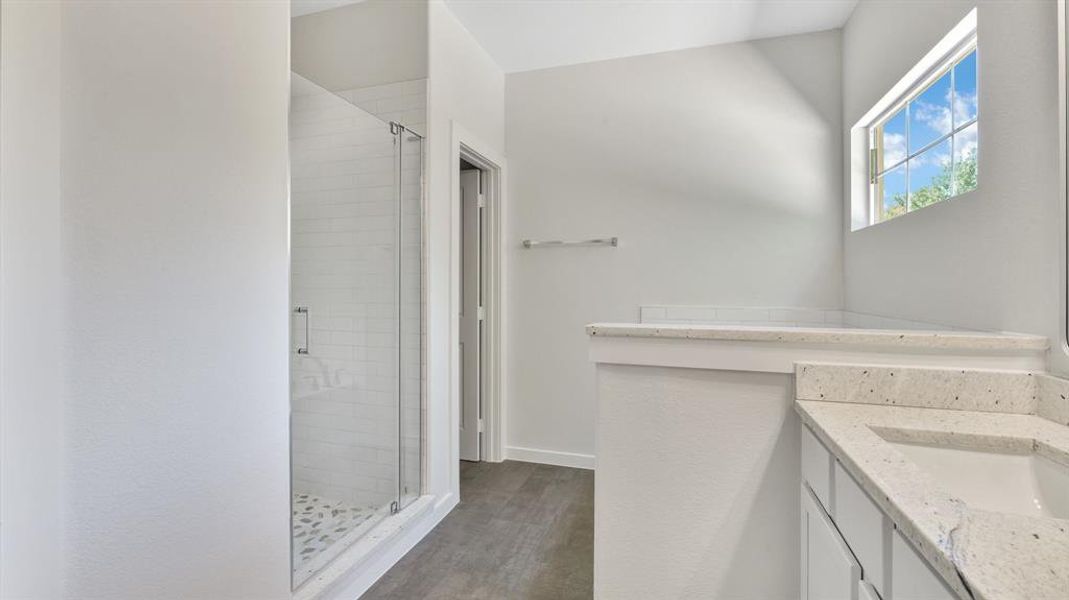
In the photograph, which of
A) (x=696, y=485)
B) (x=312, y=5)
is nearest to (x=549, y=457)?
(x=696, y=485)

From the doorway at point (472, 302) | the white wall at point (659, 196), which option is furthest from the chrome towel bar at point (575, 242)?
the doorway at point (472, 302)

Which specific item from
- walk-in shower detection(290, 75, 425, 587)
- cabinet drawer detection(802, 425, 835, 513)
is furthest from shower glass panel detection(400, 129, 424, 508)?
cabinet drawer detection(802, 425, 835, 513)

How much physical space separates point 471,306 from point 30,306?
91.3 inches

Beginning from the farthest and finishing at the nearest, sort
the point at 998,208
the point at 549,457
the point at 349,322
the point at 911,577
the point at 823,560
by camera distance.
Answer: the point at 549,457
the point at 349,322
the point at 998,208
the point at 823,560
the point at 911,577

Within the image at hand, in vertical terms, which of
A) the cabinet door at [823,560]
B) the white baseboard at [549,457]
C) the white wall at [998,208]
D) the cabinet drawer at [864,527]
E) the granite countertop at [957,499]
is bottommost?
the white baseboard at [549,457]

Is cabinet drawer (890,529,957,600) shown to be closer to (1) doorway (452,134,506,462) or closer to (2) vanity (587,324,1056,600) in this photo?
(2) vanity (587,324,1056,600)

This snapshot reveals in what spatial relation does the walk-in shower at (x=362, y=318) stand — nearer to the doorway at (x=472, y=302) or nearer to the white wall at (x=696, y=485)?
the doorway at (x=472, y=302)

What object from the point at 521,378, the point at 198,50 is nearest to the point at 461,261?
the point at 521,378

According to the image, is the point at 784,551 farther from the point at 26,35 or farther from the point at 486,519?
the point at 26,35

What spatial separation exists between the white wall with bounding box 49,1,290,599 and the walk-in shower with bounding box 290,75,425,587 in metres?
0.79

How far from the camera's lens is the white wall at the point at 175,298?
900 millimetres

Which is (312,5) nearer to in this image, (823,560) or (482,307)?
(482,307)

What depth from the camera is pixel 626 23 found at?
255 centimetres

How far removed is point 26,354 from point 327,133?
156 centimetres
